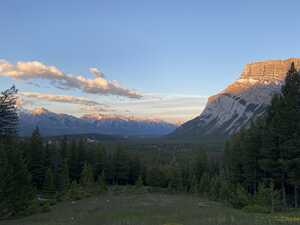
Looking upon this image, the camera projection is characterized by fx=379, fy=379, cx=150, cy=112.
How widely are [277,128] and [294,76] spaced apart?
6643mm

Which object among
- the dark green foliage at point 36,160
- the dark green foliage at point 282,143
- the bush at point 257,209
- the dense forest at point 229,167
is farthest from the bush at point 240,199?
the dark green foliage at point 36,160

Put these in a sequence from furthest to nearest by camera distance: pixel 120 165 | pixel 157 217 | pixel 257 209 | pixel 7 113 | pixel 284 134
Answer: pixel 120 165 < pixel 7 113 < pixel 284 134 < pixel 257 209 < pixel 157 217

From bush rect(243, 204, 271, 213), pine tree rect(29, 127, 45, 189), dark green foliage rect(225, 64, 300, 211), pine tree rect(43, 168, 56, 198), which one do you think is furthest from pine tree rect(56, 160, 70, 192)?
bush rect(243, 204, 271, 213)

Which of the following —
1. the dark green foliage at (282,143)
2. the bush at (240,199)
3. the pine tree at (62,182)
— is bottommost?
the pine tree at (62,182)

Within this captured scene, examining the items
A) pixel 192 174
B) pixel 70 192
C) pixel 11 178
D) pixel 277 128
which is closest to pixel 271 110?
→ pixel 277 128

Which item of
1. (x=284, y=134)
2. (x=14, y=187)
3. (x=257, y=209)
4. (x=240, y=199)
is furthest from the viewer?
(x=240, y=199)

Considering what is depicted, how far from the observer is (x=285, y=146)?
43.0 metres

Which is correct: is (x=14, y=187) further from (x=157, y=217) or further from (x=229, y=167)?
(x=229, y=167)

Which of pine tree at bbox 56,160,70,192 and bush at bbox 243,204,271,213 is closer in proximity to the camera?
bush at bbox 243,204,271,213

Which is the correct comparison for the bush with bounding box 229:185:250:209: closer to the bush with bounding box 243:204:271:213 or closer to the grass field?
the grass field

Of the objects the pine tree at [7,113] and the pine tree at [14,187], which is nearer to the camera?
the pine tree at [14,187]

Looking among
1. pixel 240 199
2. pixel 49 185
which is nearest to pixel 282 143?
pixel 240 199

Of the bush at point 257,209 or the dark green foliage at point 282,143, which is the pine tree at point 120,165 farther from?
the bush at point 257,209

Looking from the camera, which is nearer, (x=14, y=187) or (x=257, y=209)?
(x=257, y=209)
